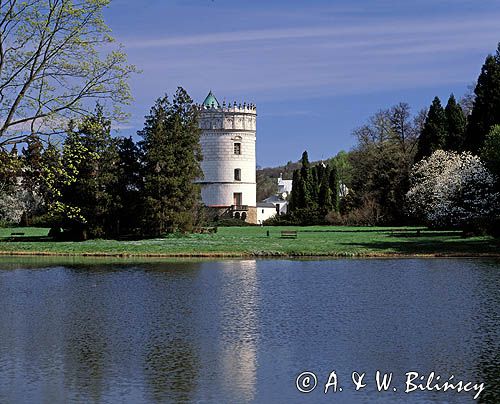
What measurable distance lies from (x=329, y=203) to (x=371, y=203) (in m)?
9.08

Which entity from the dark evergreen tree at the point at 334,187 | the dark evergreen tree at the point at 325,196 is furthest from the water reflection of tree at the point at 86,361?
the dark evergreen tree at the point at 334,187

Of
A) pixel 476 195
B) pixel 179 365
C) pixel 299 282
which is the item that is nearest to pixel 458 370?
pixel 179 365

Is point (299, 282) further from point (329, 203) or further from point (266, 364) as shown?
point (329, 203)

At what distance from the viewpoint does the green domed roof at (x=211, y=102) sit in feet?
277

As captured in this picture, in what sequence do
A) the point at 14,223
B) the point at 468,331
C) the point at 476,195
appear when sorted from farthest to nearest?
the point at 14,223 → the point at 476,195 → the point at 468,331

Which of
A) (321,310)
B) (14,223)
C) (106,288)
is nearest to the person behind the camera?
(321,310)

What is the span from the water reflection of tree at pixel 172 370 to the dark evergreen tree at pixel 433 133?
160ft

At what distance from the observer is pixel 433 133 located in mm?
61875

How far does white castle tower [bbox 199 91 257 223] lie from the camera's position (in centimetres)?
8281

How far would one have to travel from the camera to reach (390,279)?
87.6 ft

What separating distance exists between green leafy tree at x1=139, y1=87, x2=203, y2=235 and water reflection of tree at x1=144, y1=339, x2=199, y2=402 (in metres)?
33.3

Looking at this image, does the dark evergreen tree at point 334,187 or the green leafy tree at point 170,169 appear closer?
the green leafy tree at point 170,169

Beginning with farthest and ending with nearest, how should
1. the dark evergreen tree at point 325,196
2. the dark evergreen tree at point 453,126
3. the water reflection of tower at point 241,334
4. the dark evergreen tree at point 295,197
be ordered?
the dark evergreen tree at point 295,197 < the dark evergreen tree at point 325,196 < the dark evergreen tree at point 453,126 < the water reflection of tower at point 241,334

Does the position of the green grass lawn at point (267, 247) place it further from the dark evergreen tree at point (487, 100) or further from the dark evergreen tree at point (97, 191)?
the dark evergreen tree at point (487, 100)
